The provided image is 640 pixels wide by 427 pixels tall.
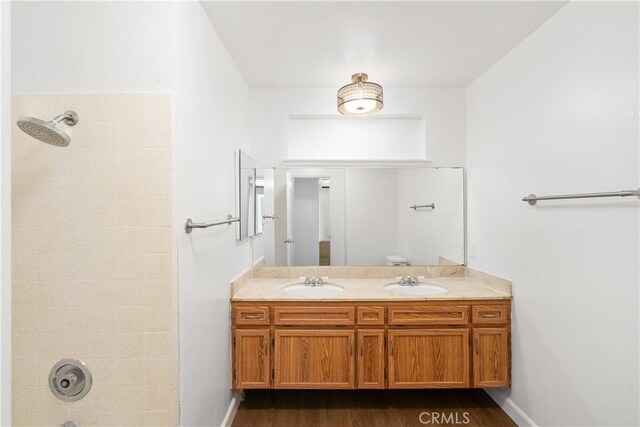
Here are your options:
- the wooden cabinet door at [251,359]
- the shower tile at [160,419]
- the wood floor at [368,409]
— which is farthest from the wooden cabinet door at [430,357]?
the shower tile at [160,419]

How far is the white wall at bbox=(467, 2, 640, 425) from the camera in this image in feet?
4.58

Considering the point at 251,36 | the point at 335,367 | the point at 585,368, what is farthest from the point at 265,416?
the point at 251,36

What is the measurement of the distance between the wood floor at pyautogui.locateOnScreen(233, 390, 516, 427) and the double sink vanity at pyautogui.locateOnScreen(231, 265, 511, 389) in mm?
212

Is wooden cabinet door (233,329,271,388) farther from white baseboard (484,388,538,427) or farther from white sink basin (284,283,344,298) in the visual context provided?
white baseboard (484,388,538,427)

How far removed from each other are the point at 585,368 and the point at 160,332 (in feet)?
6.60

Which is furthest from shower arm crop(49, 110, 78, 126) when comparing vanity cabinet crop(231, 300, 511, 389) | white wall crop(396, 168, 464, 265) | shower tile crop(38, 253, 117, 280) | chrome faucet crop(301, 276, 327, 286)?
white wall crop(396, 168, 464, 265)

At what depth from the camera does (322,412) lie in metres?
2.21

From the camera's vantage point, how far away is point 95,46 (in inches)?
53.1

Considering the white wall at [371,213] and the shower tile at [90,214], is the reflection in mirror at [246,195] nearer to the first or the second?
the white wall at [371,213]

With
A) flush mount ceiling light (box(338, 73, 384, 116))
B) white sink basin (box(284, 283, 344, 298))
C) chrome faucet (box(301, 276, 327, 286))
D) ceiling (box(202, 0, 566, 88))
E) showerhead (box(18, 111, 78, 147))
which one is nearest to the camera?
showerhead (box(18, 111, 78, 147))

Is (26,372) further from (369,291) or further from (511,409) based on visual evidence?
(511,409)

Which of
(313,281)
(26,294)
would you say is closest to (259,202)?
(313,281)

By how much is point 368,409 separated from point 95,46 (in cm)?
258

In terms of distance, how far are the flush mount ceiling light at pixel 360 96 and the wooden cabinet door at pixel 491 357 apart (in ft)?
5.67
